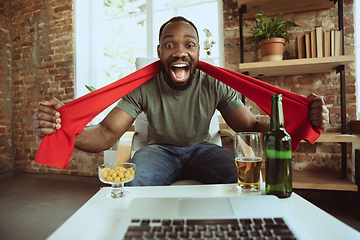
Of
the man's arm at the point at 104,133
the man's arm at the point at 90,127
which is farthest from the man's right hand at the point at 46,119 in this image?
the man's arm at the point at 104,133

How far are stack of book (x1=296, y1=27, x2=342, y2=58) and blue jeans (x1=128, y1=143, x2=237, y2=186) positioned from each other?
47.1 inches

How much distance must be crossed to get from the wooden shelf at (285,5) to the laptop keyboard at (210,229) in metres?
1.97

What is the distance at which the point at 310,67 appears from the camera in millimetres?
1830

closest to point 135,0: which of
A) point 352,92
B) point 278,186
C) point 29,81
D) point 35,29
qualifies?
point 35,29

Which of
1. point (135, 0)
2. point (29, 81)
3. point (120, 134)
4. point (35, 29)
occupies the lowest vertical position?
point (120, 134)

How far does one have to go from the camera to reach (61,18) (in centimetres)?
291

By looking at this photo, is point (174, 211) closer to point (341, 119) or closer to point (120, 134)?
point (120, 134)

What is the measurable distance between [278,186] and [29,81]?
344 cm

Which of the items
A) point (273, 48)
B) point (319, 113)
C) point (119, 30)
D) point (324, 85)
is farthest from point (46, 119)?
point (119, 30)

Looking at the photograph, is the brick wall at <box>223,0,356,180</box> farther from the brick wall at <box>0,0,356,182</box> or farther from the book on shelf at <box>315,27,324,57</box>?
the brick wall at <box>0,0,356,182</box>

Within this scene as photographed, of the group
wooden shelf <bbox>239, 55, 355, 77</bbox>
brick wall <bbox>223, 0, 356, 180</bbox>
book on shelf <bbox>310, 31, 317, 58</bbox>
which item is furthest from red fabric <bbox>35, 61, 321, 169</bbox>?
brick wall <bbox>223, 0, 356, 180</bbox>

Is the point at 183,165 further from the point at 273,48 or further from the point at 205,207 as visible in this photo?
the point at 273,48

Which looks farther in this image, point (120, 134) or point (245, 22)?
point (245, 22)

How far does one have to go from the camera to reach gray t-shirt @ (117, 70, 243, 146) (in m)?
1.32
